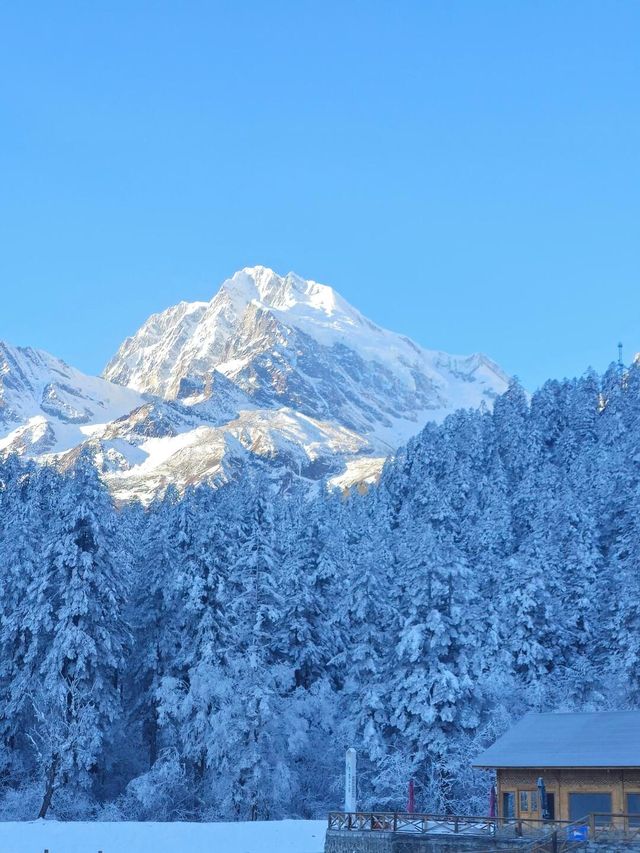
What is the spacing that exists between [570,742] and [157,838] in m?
15.6

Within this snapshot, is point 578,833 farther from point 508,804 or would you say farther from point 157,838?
point 157,838

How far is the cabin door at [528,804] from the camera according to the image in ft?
125

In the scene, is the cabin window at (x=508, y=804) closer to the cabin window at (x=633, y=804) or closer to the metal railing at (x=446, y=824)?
the metal railing at (x=446, y=824)

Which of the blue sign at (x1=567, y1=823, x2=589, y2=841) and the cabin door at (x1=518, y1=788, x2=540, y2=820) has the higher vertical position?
the cabin door at (x1=518, y1=788, x2=540, y2=820)

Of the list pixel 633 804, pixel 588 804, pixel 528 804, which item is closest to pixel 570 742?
pixel 588 804

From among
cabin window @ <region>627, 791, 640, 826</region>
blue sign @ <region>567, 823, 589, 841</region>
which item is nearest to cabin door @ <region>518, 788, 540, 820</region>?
cabin window @ <region>627, 791, 640, 826</region>

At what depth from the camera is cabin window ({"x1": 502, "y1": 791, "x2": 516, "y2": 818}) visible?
39188 millimetres

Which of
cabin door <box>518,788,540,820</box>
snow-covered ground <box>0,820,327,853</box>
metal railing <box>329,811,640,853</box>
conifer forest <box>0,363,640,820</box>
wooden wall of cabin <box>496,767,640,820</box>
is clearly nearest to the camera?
metal railing <box>329,811,640,853</box>

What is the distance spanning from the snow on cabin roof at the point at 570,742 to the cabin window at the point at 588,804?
1.34 m

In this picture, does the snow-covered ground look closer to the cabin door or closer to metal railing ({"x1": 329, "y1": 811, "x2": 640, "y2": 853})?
metal railing ({"x1": 329, "y1": 811, "x2": 640, "y2": 853})

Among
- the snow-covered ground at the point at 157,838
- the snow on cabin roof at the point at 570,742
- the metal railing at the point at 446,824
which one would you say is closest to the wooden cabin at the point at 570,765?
the snow on cabin roof at the point at 570,742

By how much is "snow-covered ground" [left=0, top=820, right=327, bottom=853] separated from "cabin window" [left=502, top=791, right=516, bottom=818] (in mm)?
6994

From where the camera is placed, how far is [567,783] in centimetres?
3703

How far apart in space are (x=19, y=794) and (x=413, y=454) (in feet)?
230
